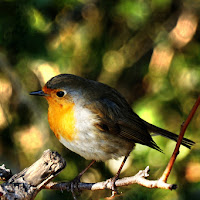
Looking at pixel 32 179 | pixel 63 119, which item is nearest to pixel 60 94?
pixel 63 119

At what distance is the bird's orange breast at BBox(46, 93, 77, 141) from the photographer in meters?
2.39

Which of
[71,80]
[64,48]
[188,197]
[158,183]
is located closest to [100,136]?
[71,80]

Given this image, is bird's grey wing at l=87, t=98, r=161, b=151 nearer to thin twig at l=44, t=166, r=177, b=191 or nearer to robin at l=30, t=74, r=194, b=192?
robin at l=30, t=74, r=194, b=192

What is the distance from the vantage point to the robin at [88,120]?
2416mm

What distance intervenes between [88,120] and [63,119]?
161mm

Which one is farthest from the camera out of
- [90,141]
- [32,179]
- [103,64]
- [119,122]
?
[103,64]

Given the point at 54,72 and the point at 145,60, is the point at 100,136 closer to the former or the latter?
the point at 54,72

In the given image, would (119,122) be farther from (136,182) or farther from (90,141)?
(136,182)

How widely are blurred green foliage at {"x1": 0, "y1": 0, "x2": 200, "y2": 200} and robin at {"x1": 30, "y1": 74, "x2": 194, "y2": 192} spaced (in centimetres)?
56

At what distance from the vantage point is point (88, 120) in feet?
8.07

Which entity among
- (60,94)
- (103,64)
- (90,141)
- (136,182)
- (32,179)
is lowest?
(32,179)

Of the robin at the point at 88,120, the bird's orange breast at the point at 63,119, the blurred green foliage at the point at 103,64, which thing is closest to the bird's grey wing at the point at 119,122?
the robin at the point at 88,120

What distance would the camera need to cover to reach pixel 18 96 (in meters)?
3.63

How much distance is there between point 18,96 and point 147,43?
4.54ft
